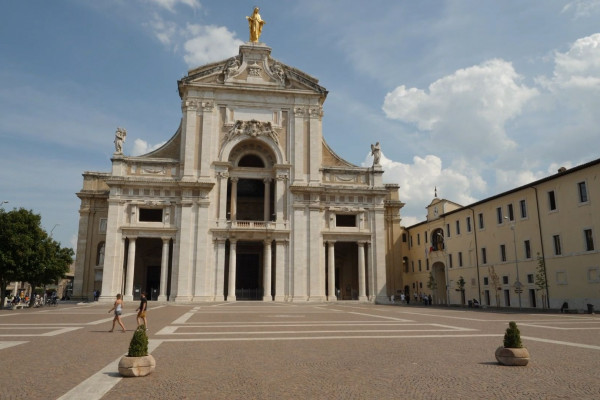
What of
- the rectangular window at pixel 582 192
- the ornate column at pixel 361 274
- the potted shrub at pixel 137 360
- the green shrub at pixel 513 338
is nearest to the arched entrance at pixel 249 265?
the ornate column at pixel 361 274

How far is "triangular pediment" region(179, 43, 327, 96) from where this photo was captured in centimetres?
5428

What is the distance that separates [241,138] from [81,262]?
23357 millimetres

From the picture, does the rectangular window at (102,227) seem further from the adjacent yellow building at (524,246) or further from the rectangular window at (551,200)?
the rectangular window at (551,200)

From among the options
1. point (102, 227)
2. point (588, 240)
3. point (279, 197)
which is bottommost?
point (588, 240)

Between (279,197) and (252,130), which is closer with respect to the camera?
(279,197)

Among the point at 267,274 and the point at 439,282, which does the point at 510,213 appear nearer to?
the point at 439,282

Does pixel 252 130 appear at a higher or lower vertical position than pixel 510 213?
higher

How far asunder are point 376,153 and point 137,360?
163 ft

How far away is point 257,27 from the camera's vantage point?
57750mm

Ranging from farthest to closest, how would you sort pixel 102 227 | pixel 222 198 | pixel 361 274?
pixel 102 227 → pixel 361 274 → pixel 222 198

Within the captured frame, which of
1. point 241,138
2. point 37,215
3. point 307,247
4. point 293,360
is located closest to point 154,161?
point 241,138

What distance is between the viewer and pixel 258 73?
5544cm

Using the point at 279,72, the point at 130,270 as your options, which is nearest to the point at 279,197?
the point at 279,72

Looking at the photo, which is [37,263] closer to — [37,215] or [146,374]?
[37,215]
